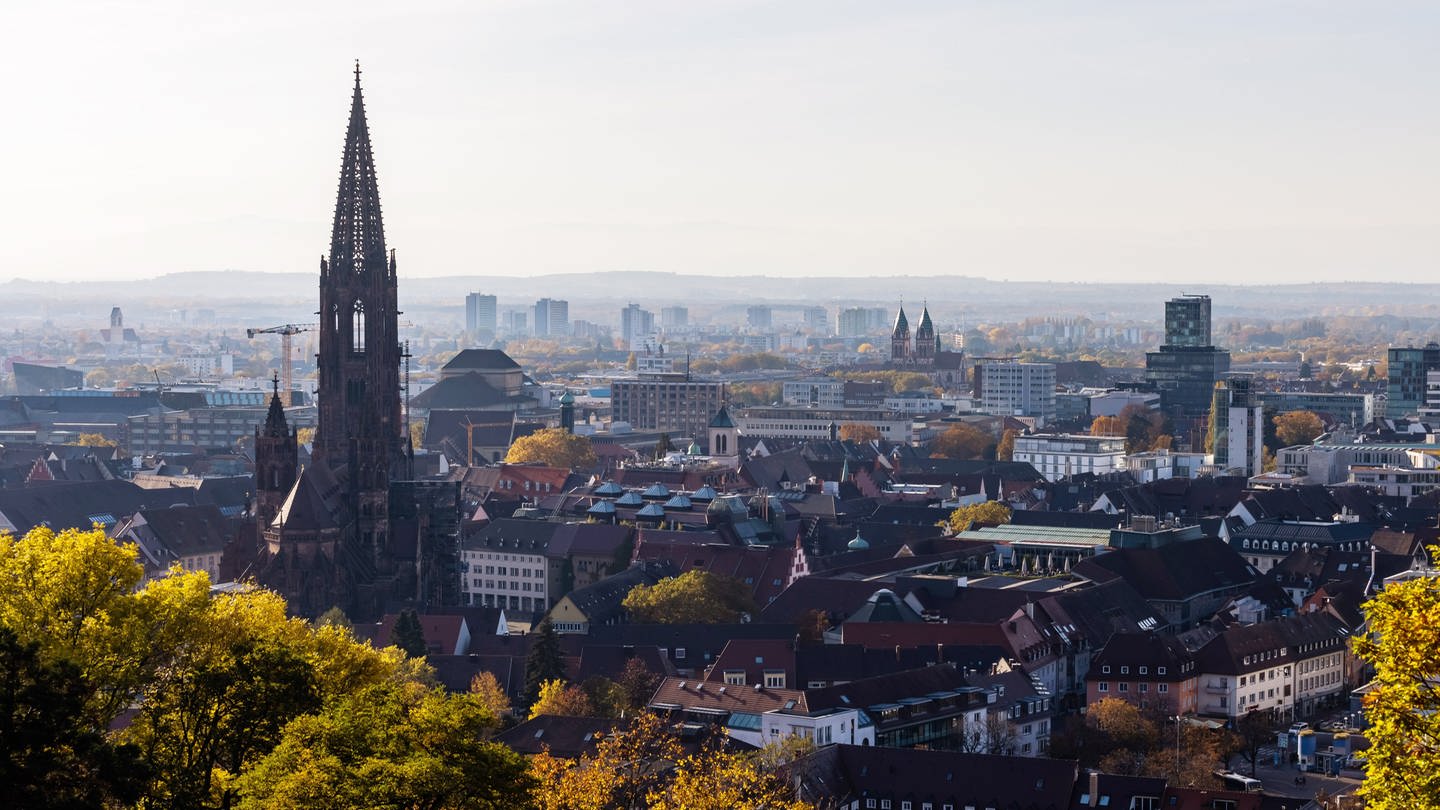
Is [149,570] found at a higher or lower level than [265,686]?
lower

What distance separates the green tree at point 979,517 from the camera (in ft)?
509

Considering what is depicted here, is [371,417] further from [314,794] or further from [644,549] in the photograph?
[314,794]

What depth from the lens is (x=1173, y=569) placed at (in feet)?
433

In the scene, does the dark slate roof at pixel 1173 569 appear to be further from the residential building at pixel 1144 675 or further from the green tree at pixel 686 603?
the residential building at pixel 1144 675

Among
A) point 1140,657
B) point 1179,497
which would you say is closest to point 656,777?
point 1140,657

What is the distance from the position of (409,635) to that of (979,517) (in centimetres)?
5745

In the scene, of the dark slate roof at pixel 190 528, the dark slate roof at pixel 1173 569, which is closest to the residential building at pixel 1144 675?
the dark slate roof at pixel 1173 569

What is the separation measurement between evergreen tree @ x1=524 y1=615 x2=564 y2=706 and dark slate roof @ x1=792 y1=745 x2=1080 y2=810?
1999cm

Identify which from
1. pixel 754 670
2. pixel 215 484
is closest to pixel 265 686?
pixel 754 670

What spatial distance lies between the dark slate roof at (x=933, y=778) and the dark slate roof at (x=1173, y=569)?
49.1 metres

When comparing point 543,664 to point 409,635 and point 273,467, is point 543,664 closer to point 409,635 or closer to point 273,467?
point 409,635

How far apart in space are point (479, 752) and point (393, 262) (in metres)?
92.9

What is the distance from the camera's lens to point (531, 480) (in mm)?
187125

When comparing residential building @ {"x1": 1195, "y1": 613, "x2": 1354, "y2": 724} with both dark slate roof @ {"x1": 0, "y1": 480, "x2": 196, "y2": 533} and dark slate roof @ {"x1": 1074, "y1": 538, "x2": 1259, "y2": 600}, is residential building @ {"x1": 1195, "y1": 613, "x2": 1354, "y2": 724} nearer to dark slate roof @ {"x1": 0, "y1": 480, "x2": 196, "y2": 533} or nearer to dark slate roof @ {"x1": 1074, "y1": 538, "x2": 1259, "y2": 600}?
dark slate roof @ {"x1": 1074, "y1": 538, "x2": 1259, "y2": 600}
